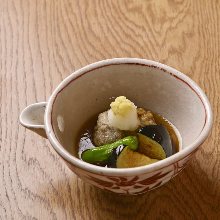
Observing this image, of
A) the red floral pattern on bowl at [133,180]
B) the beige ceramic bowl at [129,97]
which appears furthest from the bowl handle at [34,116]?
the red floral pattern on bowl at [133,180]

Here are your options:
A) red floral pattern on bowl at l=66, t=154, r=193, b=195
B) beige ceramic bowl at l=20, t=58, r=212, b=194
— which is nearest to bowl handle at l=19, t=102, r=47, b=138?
beige ceramic bowl at l=20, t=58, r=212, b=194

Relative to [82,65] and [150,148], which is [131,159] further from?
[82,65]

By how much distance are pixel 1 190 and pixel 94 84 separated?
28cm

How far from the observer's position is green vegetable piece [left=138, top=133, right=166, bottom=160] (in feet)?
2.69

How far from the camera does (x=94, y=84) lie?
933 millimetres

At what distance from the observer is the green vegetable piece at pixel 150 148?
0.82 meters

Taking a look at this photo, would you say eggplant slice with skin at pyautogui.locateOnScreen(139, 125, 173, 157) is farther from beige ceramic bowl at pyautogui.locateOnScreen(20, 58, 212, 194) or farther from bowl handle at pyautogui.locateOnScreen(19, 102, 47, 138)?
bowl handle at pyautogui.locateOnScreen(19, 102, 47, 138)

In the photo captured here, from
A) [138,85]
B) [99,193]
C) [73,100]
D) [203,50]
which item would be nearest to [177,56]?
[203,50]

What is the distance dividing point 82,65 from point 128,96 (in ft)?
0.67

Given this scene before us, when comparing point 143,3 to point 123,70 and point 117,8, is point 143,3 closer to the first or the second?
point 117,8

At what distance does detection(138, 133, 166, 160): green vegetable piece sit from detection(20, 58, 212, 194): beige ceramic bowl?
0.05 meters

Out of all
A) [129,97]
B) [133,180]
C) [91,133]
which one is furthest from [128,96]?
[133,180]

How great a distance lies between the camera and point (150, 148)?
833mm

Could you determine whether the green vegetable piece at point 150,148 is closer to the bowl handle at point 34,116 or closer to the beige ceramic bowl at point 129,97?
the beige ceramic bowl at point 129,97
